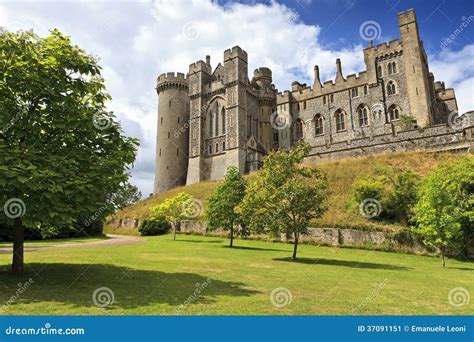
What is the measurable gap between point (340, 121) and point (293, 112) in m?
9.39

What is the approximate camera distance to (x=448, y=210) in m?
20.0

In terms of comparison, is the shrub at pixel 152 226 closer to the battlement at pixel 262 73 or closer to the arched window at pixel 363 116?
the arched window at pixel 363 116

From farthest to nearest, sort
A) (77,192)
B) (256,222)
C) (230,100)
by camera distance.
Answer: (230,100) < (256,222) < (77,192)

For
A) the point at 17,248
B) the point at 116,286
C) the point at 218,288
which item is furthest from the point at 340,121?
the point at 17,248

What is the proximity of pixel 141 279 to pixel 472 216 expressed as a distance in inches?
853

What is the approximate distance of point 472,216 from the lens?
2175 centimetres

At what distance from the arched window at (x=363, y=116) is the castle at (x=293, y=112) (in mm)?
167

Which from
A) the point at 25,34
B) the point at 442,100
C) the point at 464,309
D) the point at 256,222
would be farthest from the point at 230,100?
the point at 464,309

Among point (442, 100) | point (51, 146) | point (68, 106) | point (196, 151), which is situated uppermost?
point (442, 100)

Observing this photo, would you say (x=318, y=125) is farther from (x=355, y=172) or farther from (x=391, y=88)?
(x=355, y=172)

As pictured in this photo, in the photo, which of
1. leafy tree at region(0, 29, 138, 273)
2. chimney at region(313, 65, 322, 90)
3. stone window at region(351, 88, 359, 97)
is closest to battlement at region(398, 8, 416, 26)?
stone window at region(351, 88, 359, 97)

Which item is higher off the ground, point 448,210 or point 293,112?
point 293,112

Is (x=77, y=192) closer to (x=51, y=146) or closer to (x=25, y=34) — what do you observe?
(x=51, y=146)

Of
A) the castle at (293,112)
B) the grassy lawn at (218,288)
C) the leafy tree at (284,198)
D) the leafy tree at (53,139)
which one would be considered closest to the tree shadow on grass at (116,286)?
the grassy lawn at (218,288)
